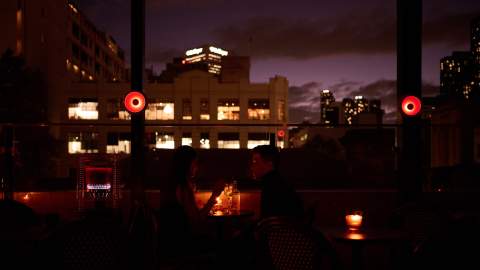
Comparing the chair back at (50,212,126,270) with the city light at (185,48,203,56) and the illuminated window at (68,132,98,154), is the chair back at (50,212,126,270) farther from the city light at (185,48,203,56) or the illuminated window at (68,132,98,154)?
the city light at (185,48,203,56)

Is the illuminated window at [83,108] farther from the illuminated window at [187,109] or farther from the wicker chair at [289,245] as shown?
the wicker chair at [289,245]

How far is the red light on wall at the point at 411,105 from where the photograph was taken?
6.22 metres

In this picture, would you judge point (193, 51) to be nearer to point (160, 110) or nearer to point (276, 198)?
point (160, 110)

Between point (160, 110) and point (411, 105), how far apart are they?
50423mm

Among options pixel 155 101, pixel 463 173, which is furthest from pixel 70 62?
pixel 463 173

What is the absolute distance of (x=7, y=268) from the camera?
3.10 m

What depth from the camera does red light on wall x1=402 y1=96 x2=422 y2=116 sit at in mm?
6223

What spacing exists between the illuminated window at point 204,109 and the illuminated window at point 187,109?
3.88 feet

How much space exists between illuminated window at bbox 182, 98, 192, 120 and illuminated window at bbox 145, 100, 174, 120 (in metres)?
1.27

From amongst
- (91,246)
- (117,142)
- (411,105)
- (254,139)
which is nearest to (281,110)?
(254,139)

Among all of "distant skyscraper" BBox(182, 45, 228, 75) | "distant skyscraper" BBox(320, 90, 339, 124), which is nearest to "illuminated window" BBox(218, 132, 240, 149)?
"distant skyscraper" BBox(320, 90, 339, 124)

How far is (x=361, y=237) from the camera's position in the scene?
12.1 ft

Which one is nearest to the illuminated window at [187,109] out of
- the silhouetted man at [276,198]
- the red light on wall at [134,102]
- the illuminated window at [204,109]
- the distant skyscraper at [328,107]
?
the illuminated window at [204,109]

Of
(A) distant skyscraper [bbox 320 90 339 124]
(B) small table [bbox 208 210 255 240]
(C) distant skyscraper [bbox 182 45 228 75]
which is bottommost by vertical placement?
Result: (B) small table [bbox 208 210 255 240]
